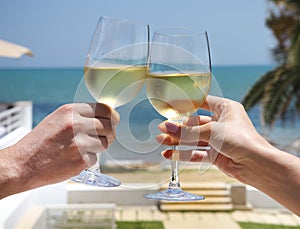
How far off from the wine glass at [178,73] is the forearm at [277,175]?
0.61 ft

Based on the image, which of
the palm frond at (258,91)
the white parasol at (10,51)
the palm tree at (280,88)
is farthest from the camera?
the palm frond at (258,91)

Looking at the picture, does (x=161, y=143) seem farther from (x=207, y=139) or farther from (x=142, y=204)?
(x=142, y=204)

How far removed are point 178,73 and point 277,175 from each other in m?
0.29

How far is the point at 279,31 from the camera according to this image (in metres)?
10.5

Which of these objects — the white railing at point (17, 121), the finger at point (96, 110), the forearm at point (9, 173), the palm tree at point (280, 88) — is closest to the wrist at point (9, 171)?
the forearm at point (9, 173)

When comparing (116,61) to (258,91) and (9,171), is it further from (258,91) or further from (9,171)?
(258,91)

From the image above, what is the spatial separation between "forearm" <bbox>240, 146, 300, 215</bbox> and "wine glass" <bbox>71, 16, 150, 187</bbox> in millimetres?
246

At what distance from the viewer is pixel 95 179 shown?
83cm

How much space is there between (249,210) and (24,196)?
248 centimetres

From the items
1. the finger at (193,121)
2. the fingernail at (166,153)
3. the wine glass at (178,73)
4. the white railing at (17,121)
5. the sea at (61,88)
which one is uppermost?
the wine glass at (178,73)

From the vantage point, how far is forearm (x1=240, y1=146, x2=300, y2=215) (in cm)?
89

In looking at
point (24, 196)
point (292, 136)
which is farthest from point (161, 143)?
point (292, 136)

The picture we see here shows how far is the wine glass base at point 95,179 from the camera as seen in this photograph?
0.82 m

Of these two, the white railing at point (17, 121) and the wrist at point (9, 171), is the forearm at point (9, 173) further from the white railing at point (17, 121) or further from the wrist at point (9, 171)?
the white railing at point (17, 121)
